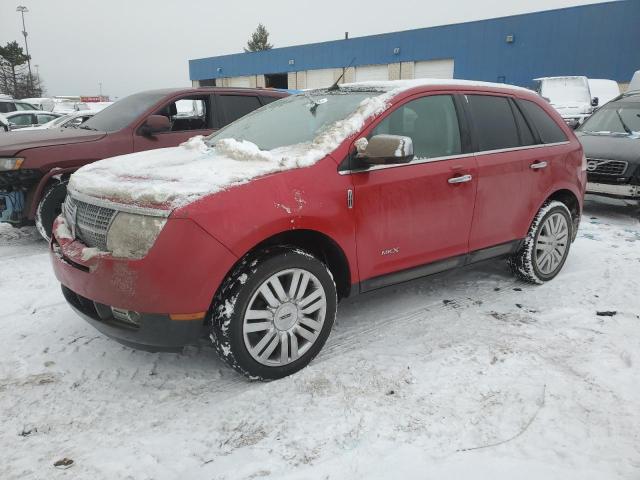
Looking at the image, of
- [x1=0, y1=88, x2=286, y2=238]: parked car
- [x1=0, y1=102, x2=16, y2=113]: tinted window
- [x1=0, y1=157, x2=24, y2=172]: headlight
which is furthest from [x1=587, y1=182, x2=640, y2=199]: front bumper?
[x1=0, y1=102, x2=16, y2=113]: tinted window

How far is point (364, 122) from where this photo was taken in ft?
9.95

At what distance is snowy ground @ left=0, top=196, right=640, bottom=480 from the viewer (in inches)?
84.8

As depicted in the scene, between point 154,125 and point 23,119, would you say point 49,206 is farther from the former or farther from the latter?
point 23,119

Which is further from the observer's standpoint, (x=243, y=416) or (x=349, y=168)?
(x=349, y=168)

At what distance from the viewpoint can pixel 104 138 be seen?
213 inches

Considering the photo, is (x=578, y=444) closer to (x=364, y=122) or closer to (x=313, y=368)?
(x=313, y=368)

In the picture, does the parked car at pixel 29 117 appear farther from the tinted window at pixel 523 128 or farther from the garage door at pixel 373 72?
the garage door at pixel 373 72

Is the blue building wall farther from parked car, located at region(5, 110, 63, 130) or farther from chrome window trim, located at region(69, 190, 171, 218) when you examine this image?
chrome window trim, located at region(69, 190, 171, 218)

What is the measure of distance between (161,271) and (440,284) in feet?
8.97

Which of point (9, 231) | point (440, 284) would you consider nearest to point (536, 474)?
point (440, 284)

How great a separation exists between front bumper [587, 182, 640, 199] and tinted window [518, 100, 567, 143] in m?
2.96

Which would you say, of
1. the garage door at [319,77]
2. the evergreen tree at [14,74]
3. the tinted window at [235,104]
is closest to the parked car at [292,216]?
the tinted window at [235,104]

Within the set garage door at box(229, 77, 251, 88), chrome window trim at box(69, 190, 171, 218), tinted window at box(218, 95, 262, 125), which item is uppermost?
garage door at box(229, 77, 251, 88)

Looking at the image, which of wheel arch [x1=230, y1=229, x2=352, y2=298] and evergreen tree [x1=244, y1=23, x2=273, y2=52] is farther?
evergreen tree [x1=244, y1=23, x2=273, y2=52]
